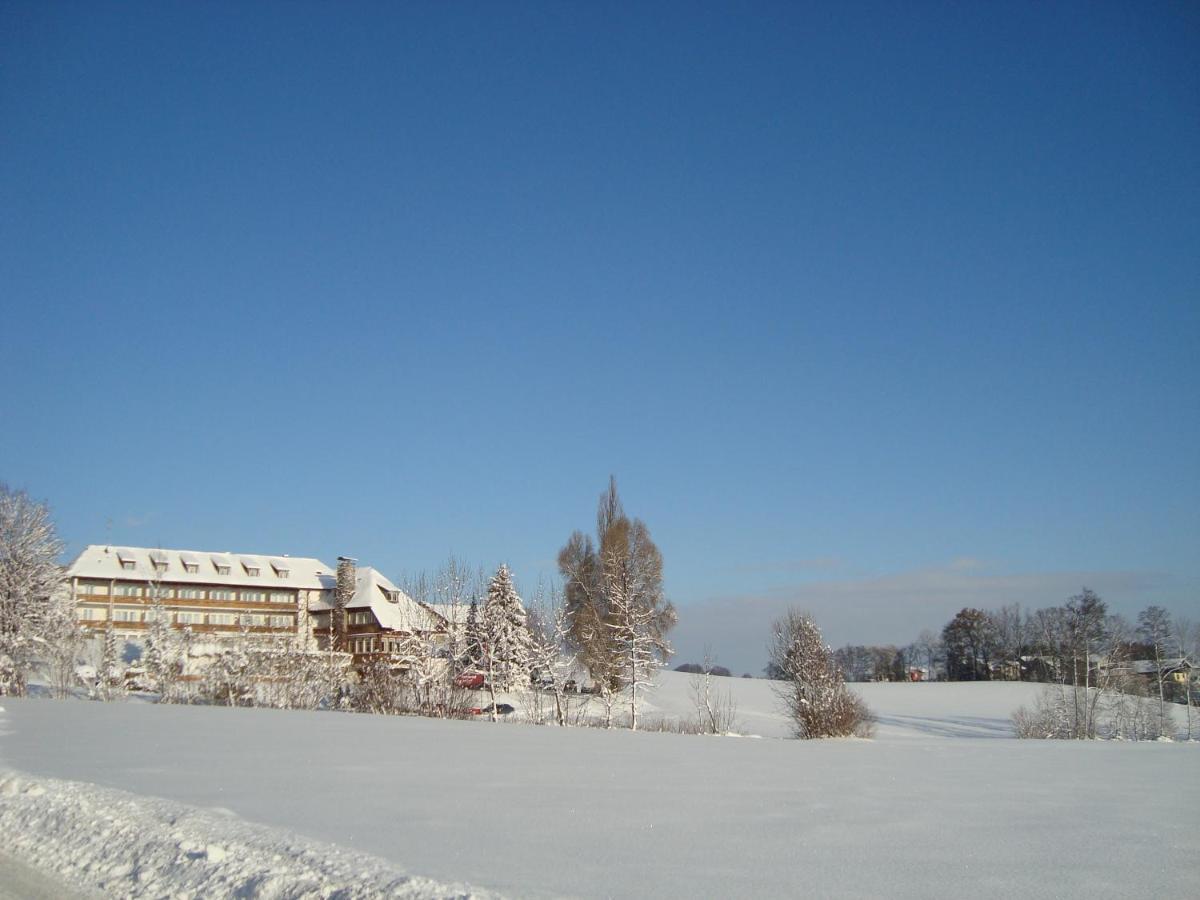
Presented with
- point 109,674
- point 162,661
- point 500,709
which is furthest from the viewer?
point 500,709

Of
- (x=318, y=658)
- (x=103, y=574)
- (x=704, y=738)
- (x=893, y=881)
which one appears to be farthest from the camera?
(x=103, y=574)

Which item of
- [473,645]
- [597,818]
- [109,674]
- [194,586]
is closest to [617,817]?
[597,818]

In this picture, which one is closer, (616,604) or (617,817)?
(617,817)

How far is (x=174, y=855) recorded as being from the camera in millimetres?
7625

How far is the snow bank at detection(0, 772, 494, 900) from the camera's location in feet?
21.2

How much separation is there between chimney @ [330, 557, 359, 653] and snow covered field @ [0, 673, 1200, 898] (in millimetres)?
47037

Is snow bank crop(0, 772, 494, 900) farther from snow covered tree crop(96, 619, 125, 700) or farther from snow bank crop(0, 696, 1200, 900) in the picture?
snow covered tree crop(96, 619, 125, 700)

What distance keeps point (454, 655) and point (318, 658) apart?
544cm

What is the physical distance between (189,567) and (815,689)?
5022 centimetres

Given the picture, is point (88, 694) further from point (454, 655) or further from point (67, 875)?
point (67, 875)

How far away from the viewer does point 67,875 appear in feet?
25.2

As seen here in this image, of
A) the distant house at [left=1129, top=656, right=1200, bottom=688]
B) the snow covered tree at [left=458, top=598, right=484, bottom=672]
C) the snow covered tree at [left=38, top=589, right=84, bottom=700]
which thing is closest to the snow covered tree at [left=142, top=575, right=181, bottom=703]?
the snow covered tree at [left=38, top=589, right=84, bottom=700]

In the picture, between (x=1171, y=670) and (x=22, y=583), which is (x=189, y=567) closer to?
(x=22, y=583)

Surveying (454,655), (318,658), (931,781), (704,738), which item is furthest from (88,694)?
(931,781)
